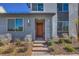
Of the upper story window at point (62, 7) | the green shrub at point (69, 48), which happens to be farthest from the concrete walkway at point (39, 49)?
the upper story window at point (62, 7)

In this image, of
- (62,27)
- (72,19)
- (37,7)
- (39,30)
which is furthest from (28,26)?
(72,19)

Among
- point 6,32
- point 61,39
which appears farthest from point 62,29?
point 6,32

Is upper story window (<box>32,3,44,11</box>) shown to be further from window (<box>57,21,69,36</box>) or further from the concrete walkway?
the concrete walkway

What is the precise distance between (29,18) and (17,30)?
0.36 m

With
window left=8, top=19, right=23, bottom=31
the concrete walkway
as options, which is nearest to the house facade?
window left=8, top=19, right=23, bottom=31

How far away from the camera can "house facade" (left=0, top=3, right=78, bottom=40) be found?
225 inches

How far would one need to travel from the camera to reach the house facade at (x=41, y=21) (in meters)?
5.72

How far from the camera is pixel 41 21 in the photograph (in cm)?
582

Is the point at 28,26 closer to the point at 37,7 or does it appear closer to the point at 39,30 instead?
the point at 39,30

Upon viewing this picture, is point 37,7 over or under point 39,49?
over

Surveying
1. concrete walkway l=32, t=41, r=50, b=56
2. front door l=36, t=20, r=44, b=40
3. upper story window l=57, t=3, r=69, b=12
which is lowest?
concrete walkway l=32, t=41, r=50, b=56

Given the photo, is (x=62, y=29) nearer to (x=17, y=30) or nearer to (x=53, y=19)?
(x=53, y=19)

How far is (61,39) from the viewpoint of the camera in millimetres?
5723

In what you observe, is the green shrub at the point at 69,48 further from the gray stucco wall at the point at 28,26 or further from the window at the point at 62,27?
the gray stucco wall at the point at 28,26
